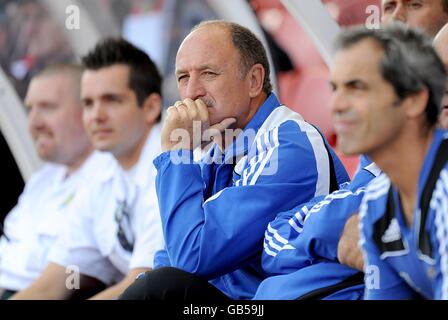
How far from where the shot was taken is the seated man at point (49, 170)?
15.3ft

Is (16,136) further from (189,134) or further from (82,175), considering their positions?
(189,134)

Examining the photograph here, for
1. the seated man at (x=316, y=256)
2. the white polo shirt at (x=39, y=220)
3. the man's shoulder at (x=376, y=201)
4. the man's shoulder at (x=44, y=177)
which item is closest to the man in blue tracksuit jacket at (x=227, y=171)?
the seated man at (x=316, y=256)

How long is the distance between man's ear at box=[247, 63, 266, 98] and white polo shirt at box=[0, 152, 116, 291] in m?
1.48

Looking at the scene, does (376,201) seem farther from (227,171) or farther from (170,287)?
(227,171)

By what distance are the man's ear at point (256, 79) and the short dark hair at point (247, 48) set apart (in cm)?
2

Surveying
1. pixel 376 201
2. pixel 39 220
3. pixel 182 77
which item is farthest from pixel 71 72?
pixel 376 201

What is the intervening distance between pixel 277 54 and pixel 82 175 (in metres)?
1.23

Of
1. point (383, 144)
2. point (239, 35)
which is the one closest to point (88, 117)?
point (239, 35)

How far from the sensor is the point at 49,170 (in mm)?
5254

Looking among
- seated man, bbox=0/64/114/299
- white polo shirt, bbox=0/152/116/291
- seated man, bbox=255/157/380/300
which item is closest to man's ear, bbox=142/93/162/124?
white polo shirt, bbox=0/152/116/291

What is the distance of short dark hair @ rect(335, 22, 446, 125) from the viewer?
2113mm

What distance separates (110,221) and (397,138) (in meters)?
2.18

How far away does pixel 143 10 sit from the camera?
504cm

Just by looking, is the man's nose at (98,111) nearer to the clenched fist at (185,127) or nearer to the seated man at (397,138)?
the clenched fist at (185,127)
